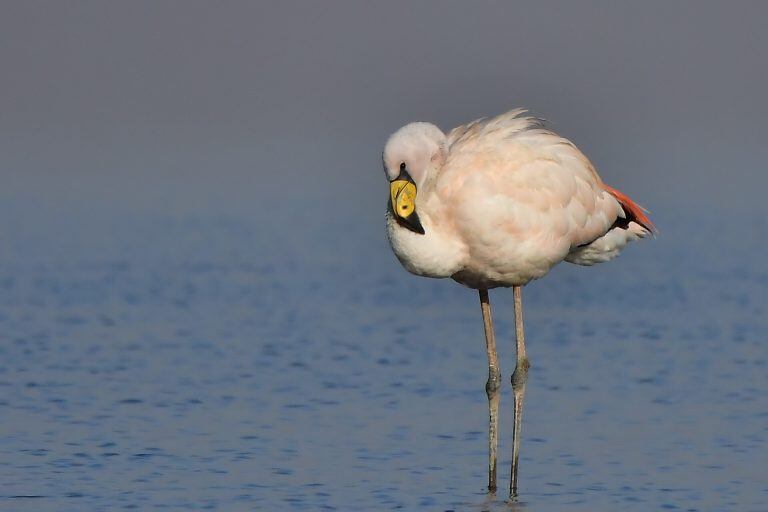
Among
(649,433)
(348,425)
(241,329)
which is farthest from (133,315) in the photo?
(649,433)

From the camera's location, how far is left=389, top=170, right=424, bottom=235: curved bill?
10023 mm

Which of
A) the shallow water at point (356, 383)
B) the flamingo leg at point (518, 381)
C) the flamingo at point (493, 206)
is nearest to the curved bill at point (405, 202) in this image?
the flamingo at point (493, 206)

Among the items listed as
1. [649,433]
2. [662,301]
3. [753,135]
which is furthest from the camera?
[753,135]

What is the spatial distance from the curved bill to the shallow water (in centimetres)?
165

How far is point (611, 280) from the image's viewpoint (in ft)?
67.1

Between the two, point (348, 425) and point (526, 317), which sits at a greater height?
point (526, 317)

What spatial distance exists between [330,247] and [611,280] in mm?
4886

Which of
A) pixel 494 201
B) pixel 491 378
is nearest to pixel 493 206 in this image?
pixel 494 201

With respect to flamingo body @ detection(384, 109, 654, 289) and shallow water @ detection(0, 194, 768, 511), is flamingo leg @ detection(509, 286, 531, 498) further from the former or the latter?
flamingo body @ detection(384, 109, 654, 289)

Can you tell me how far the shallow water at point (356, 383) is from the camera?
1056cm

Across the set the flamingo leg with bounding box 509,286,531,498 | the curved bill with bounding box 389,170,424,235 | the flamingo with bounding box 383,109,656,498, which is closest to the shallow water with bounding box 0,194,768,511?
the flamingo leg with bounding box 509,286,531,498

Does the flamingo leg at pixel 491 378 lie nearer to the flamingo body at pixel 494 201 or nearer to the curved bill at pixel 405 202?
the flamingo body at pixel 494 201

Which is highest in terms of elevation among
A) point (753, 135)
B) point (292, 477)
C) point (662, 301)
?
point (753, 135)

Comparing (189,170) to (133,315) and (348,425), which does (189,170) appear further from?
(348,425)
